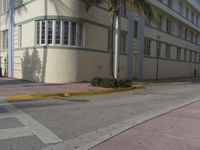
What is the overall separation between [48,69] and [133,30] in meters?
10.9

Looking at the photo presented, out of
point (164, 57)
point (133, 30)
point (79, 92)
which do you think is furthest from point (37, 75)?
point (164, 57)

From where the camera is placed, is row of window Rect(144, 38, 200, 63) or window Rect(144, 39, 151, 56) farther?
row of window Rect(144, 38, 200, 63)

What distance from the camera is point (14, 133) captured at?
705cm

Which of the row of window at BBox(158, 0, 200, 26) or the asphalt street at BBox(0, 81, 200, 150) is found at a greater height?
the row of window at BBox(158, 0, 200, 26)

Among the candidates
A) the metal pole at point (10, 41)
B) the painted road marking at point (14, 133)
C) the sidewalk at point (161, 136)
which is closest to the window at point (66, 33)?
the metal pole at point (10, 41)

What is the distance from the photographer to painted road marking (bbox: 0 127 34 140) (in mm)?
6758

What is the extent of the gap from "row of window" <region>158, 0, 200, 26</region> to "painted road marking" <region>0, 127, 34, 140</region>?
1175 inches

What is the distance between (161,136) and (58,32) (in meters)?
15.3

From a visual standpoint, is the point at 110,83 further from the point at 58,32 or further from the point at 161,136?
the point at 161,136

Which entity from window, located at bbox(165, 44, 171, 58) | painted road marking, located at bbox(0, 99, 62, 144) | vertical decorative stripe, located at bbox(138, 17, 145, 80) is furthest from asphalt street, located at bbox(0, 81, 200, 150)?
window, located at bbox(165, 44, 171, 58)

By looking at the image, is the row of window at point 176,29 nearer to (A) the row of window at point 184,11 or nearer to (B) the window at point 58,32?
(A) the row of window at point 184,11

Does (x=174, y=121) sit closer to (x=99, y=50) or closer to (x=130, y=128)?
(x=130, y=128)

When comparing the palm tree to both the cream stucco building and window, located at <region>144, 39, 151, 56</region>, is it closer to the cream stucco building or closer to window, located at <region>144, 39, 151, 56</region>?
the cream stucco building

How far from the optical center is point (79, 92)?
15.7m
